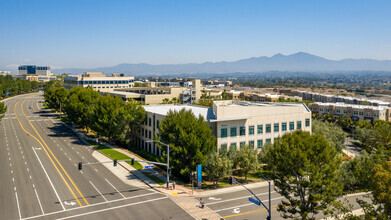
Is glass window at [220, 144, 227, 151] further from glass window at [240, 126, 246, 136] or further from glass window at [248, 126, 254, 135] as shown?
glass window at [248, 126, 254, 135]

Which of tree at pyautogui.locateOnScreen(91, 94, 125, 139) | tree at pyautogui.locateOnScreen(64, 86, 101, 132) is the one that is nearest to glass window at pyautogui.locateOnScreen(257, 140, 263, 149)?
tree at pyautogui.locateOnScreen(91, 94, 125, 139)

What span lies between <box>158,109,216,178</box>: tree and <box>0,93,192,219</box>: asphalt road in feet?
20.4

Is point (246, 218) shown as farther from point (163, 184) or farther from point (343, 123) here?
point (343, 123)

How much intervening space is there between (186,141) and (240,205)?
12.6 metres

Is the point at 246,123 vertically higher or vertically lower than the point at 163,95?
lower

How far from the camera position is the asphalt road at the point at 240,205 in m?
39.2

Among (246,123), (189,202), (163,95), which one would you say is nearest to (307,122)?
(246,123)

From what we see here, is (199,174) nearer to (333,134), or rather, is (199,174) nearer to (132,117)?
(132,117)

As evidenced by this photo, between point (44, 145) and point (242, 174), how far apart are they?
49.6 meters

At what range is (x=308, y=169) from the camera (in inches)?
1260

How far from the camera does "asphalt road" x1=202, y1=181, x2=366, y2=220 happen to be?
39.2 meters

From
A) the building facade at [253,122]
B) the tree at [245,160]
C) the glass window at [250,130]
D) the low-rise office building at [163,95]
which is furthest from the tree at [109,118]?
the low-rise office building at [163,95]

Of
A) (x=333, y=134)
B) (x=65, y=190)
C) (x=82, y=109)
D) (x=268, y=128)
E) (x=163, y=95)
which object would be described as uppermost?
(x=163, y=95)


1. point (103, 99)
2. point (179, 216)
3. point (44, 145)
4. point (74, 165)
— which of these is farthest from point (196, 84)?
point (179, 216)
